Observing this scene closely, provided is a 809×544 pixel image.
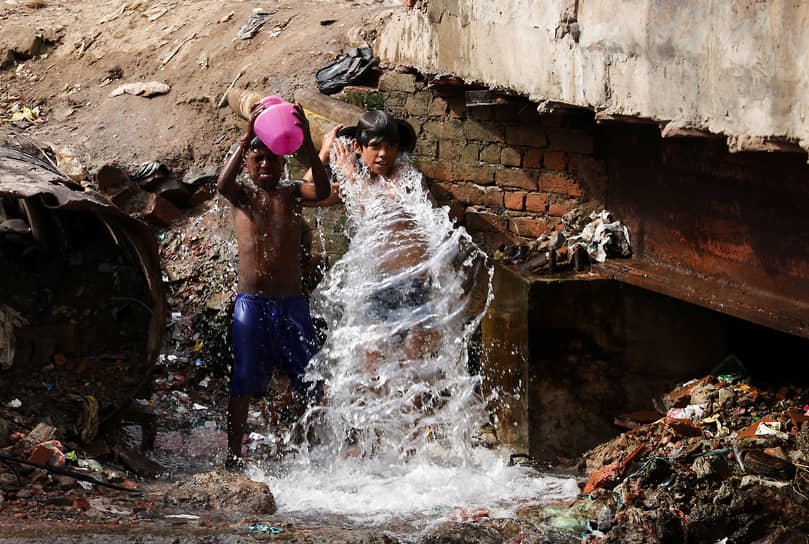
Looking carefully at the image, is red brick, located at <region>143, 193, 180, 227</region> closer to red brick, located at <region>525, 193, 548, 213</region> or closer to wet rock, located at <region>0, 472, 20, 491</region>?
red brick, located at <region>525, 193, 548, 213</region>

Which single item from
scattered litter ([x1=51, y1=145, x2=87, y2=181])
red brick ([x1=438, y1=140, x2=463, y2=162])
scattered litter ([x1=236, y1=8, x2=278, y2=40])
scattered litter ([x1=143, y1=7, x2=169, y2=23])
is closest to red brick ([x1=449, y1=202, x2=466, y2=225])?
red brick ([x1=438, y1=140, x2=463, y2=162])

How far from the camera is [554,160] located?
18.4 feet

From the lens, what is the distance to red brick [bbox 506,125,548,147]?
564cm

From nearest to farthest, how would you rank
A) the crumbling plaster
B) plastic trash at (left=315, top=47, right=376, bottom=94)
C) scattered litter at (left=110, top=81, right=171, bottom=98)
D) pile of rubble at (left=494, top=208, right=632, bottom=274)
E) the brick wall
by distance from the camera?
the crumbling plaster
pile of rubble at (left=494, top=208, right=632, bottom=274)
the brick wall
plastic trash at (left=315, top=47, right=376, bottom=94)
scattered litter at (left=110, top=81, right=171, bottom=98)

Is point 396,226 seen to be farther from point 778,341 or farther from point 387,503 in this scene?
point 778,341

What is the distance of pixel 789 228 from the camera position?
3760 mm

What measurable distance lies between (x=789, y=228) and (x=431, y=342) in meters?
2.30

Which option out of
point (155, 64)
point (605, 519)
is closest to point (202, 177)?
point (155, 64)

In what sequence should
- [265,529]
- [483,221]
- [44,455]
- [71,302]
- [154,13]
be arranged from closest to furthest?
[265,529] → [44,455] → [71,302] → [483,221] → [154,13]

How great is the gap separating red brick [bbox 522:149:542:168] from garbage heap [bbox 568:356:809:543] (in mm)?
1807

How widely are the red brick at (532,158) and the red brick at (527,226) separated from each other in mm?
352

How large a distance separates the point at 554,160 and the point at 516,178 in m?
0.33

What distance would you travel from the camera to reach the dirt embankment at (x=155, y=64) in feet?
25.7

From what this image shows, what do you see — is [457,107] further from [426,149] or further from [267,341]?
[267,341]
